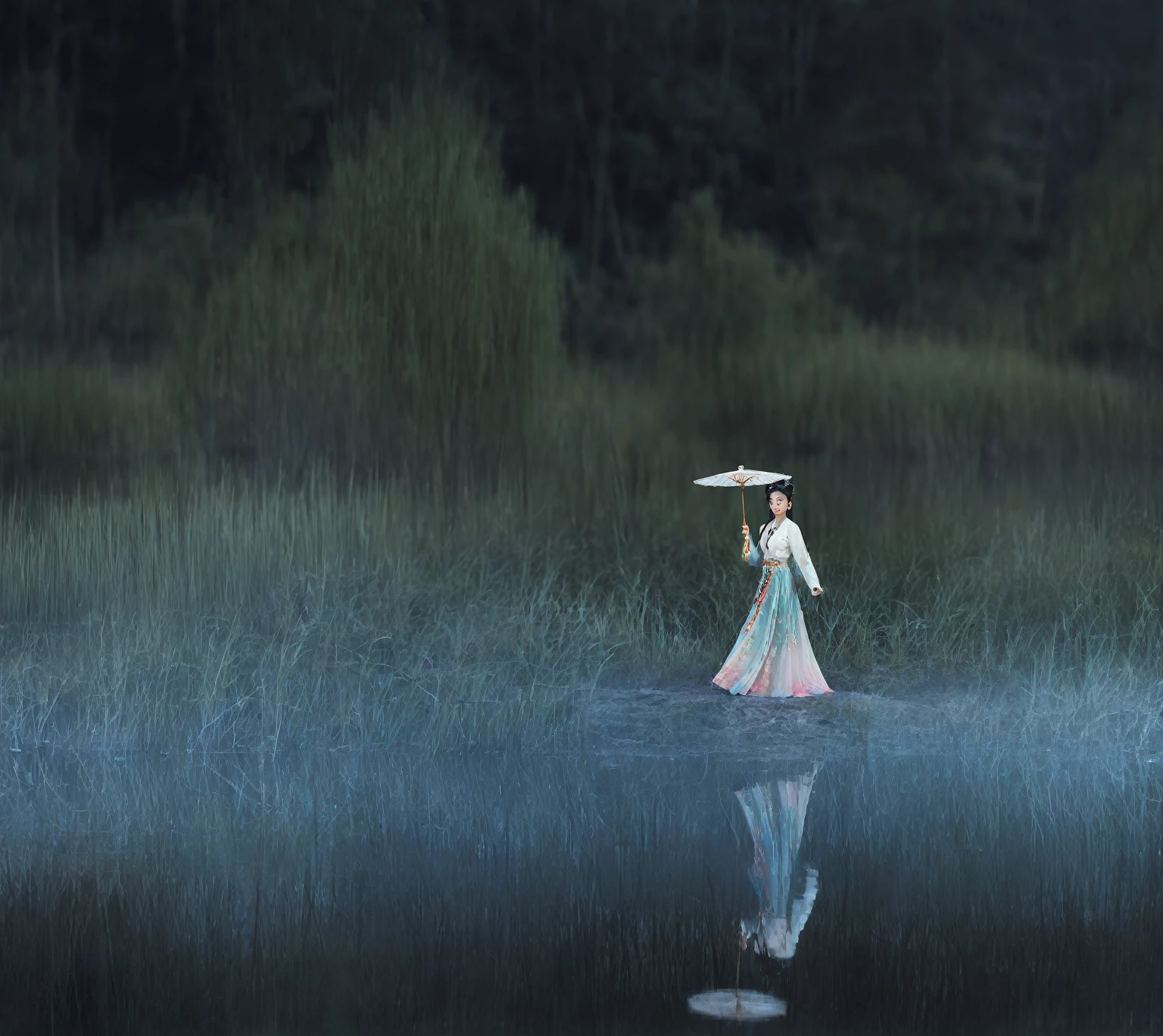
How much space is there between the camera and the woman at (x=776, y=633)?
7.48 m

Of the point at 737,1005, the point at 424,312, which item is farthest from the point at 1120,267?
the point at 737,1005

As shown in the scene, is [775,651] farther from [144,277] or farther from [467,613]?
[144,277]

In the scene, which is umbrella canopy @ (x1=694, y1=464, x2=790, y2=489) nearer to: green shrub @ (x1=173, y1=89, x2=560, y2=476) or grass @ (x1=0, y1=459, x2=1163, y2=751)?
grass @ (x1=0, y1=459, x2=1163, y2=751)

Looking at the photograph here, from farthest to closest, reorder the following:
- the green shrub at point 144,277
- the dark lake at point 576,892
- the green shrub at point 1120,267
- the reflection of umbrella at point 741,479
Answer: the green shrub at point 144,277 → the green shrub at point 1120,267 → the reflection of umbrella at point 741,479 → the dark lake at point 576,892

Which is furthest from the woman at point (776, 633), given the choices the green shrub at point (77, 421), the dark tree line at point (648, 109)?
the dark tree line at point (648, 109)

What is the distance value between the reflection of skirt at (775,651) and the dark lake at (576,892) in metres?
0.69

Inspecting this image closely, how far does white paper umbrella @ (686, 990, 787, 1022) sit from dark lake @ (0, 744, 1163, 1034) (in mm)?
38

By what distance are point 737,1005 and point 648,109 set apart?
2157cm

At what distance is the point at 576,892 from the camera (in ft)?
17.3

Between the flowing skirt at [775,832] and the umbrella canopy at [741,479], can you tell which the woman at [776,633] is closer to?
the umbrella canopy at [741,479]

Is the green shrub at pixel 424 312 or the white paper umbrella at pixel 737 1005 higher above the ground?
the green shrub at pixel 424 312

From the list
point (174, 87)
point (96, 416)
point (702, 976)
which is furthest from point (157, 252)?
point (702, 976)

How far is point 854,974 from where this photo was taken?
14.8 feet

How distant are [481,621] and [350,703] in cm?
129
